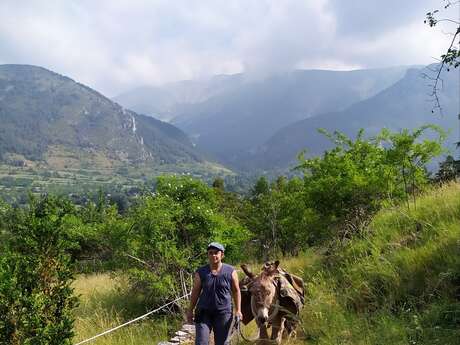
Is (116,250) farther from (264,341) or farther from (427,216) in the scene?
(427,216)

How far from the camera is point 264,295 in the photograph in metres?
5.59

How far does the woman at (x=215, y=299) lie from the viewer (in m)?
5.33

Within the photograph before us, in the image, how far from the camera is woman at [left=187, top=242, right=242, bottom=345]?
5.33 meters

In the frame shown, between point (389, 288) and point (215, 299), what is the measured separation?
261 centimetres

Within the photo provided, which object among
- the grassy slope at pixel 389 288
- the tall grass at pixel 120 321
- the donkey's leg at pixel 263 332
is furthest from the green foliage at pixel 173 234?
the donkey's leg at pixel 263 332

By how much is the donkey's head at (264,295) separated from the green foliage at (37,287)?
2319 millimetres

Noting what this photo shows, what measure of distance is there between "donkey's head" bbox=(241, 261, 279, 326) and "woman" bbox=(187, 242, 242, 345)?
319mm

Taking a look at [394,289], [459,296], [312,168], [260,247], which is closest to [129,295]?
[312,168]

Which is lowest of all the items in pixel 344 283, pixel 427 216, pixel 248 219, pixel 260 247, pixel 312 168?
pixel 260 247

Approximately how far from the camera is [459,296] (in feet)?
16.8

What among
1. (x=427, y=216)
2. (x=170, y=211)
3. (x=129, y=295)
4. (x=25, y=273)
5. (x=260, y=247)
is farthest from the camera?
(x=260, y=247)

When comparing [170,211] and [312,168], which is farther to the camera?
[312,168]

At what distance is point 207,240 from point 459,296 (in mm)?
6830

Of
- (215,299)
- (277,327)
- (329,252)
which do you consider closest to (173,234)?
(329,252)
